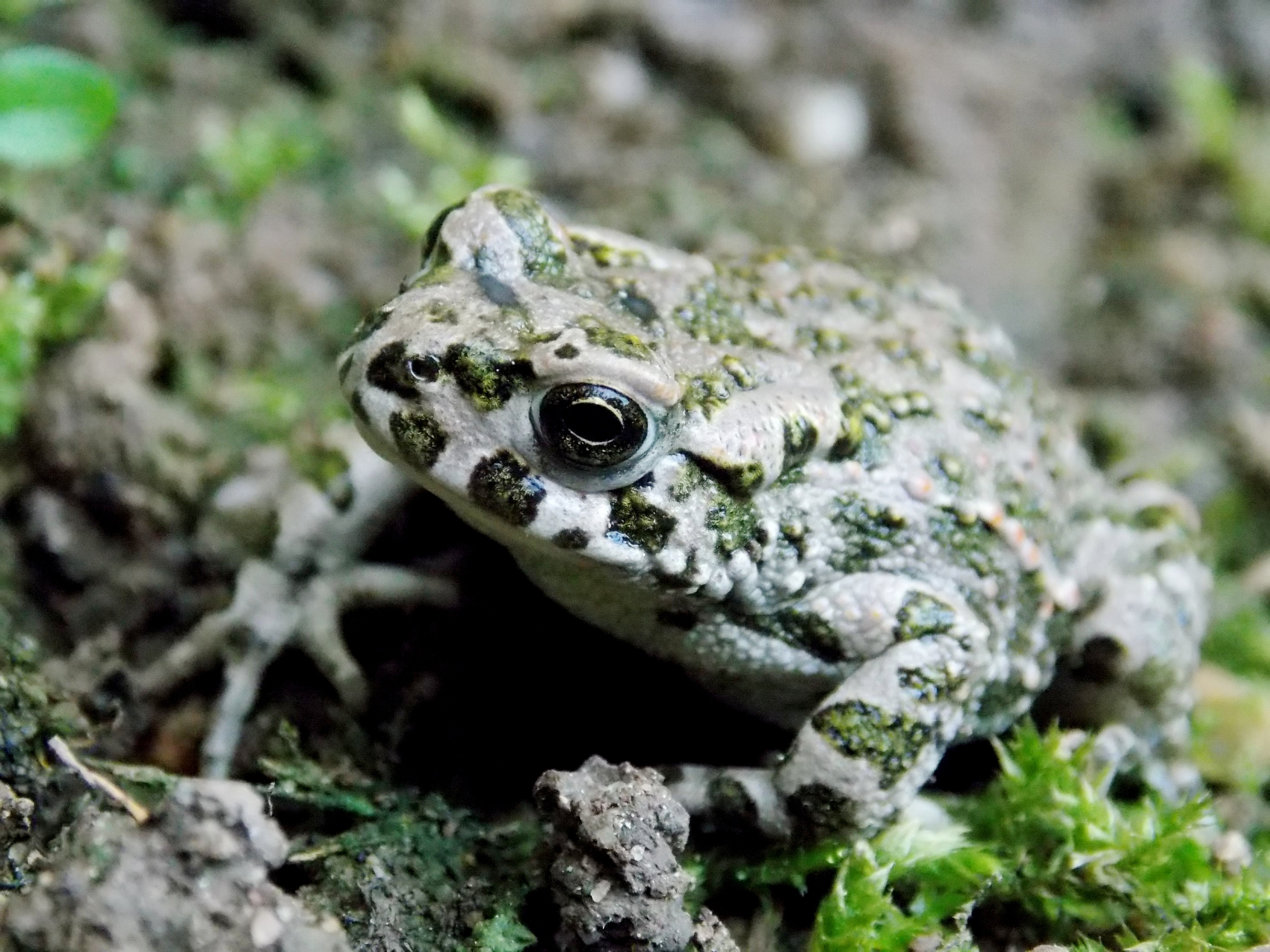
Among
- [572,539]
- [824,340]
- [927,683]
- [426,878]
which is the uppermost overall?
[824,340]

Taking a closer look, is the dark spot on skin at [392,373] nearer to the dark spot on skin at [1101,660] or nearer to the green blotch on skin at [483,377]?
the green blotch on skin at [483,377]

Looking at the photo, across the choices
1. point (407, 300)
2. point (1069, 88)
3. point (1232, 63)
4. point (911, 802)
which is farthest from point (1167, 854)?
point (1232, 63)

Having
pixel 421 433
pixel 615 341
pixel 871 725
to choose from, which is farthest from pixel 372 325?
pixel 871 725

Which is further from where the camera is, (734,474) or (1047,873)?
(1047,873)

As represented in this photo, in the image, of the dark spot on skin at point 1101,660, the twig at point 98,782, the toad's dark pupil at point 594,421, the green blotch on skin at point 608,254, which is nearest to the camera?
the toad's dark pupil at point 594,421

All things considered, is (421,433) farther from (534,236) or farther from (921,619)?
(921,619)

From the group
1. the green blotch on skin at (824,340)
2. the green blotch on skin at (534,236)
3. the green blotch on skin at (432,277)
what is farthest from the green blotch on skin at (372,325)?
the green blotch on skin at (824,340)
